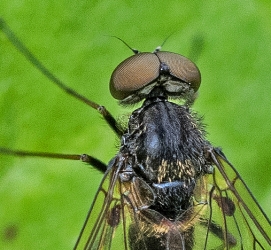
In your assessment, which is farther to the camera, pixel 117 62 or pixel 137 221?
pixel 117 62

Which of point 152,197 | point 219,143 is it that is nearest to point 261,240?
point 152,197

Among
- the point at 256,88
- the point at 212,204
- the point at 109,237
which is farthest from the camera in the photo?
the point at 256,88

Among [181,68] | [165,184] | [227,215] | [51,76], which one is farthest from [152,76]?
[227,215]

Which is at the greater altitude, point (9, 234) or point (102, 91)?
point (102, 91)

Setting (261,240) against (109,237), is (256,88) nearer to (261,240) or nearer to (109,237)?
(261,240)

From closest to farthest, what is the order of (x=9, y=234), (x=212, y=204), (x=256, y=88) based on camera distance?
(x=212, y=204), (x=9, y=234), (x=256, y=88)

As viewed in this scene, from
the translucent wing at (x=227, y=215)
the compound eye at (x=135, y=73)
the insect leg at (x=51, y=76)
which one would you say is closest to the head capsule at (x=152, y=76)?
the compound eye at (x=135, y=73)

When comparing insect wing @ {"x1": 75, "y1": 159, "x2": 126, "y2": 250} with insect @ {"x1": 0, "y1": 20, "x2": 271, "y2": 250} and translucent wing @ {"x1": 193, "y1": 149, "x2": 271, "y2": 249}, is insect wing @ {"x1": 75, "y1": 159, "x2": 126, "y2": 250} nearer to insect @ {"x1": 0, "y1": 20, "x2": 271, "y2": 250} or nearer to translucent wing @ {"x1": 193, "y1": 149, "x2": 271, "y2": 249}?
insect @ {"x1": 0, "y1": 20, "x2": 271, "y2": 250}
